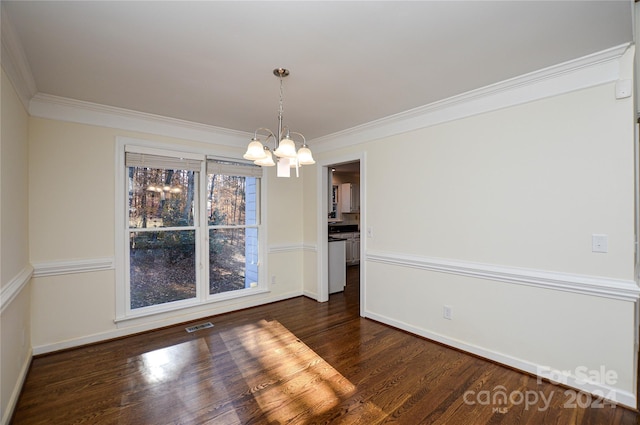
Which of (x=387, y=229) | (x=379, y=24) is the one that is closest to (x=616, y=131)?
(x=379, y=24)

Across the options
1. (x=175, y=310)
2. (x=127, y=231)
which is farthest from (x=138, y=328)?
(x=127, y=231)

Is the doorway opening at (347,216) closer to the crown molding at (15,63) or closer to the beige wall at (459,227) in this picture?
the beige wall at (459,227)

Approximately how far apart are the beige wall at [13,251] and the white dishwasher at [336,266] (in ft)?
12.1

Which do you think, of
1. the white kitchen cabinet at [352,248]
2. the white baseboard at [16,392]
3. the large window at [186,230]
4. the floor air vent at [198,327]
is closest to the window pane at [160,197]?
the large window at [186,230]

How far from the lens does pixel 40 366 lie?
264cm

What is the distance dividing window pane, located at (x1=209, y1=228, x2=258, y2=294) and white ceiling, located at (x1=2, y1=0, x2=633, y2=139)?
6.22 feet

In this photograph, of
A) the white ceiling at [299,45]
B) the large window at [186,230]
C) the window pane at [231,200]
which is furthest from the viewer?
the window pane at [231,200]

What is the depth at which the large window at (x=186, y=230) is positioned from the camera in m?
3.40

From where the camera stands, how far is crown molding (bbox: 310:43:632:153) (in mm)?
2141

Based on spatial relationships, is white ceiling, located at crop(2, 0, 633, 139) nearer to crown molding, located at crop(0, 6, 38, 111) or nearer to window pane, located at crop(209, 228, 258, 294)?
crown molding, located at crop(0, 6, 38, 111)

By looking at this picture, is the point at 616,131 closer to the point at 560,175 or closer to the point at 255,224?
the point at 560,175

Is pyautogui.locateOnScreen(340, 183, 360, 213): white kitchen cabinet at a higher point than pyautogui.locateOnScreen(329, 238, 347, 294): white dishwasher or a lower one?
higher

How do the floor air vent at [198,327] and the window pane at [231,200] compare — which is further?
the window pane at [231,200]

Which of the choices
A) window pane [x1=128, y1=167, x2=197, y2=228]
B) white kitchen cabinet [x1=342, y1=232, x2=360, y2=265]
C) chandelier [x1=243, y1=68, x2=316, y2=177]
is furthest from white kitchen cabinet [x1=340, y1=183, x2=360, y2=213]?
chandelier [x1=243, y1=68, x2=316, y2=177]
